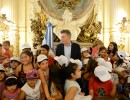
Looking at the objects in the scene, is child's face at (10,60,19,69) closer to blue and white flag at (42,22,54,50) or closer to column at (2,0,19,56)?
blue and white flag at (42,22,54,50)

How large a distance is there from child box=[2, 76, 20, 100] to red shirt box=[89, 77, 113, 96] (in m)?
1.23

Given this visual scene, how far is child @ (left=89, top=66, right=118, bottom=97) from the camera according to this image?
4.16m

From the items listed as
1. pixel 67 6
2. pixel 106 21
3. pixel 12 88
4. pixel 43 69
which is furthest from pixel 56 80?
pixel 106 21

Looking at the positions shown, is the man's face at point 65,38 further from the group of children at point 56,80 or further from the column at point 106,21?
the column at point 106,21

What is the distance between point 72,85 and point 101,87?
761 millimetres

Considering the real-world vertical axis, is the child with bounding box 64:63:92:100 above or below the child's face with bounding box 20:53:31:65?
below

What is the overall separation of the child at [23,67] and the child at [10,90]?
42 cm

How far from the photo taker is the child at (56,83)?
152 inches

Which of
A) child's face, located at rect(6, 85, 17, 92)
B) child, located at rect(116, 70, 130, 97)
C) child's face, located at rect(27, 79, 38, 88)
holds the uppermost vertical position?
child's face, located at rect(27, 79, 38, 88)

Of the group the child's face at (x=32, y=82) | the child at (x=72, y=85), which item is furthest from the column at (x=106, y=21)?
the child at (x=72, y=85)

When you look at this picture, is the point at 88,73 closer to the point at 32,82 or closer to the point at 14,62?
the point at 32,82

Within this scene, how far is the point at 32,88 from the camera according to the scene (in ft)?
13.4

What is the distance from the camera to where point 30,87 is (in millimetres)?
4078

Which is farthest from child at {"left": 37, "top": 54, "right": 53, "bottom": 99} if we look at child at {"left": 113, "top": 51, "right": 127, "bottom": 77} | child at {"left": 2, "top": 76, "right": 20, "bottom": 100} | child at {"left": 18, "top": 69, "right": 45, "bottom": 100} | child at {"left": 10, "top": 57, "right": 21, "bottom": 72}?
child at {"left": 113, "top": 51, "right": 127, "bottom": 77}
